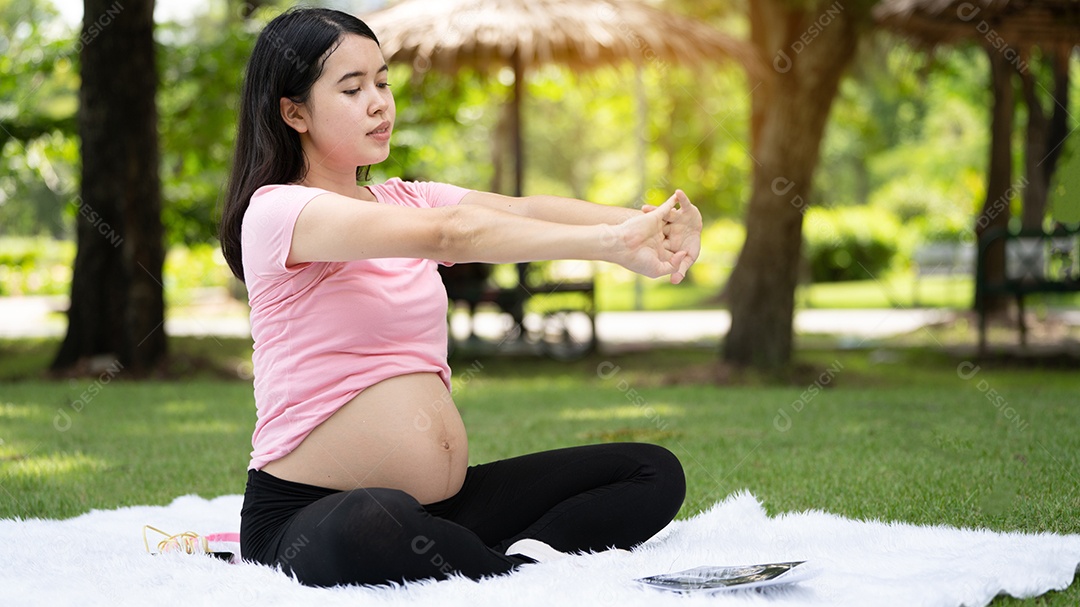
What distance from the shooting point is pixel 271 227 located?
92.7 inches

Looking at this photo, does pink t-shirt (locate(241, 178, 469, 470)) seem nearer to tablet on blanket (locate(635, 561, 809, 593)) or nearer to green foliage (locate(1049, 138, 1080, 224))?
tablet on blanket (locate(635, 561, 809, 593))

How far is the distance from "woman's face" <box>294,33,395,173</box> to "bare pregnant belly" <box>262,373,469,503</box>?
0.54 m

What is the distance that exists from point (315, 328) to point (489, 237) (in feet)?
1.84

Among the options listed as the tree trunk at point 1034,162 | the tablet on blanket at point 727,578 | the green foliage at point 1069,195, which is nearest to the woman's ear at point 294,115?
the tablet on blanket at point 727,578

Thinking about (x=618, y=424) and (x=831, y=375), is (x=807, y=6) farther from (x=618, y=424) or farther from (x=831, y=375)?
(x=618, y=424)

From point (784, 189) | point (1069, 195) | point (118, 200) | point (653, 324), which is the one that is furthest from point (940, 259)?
point (1069, 195)

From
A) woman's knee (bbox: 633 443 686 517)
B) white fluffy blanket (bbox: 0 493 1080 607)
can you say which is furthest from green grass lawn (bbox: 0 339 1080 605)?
woman's knee (bbox: 633 443 686 517)

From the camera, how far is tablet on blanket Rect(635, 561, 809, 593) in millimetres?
2389

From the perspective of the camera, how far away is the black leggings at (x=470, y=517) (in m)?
2.35

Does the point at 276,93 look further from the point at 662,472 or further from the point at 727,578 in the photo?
the point at 727,578

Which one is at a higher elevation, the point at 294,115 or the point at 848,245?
the point at 294,115

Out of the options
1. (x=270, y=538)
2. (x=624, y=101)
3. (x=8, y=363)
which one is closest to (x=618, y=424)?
(x=270, y=538)

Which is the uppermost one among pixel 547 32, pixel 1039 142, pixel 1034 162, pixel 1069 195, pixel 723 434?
pixel 547 32

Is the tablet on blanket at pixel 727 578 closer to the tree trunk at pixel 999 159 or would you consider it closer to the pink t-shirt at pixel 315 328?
the pink t-shirt at pixel 315 328
